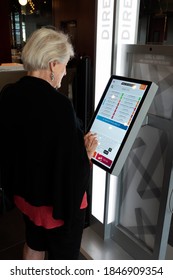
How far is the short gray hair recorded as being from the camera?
1117mm

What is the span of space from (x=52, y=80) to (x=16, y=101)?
0.63 feet

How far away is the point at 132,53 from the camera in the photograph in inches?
60.6

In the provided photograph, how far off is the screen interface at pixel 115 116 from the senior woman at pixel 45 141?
207 millimetres

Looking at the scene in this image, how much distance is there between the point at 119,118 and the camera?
4.39 feet

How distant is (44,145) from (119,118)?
44cm

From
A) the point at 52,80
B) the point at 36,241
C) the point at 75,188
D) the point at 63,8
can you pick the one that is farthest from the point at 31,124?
the point at 63,8

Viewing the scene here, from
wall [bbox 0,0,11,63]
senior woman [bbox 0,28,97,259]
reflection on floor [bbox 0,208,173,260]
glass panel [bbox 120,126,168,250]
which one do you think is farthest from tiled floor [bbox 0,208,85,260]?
wall [bbox 0,0,11,63]

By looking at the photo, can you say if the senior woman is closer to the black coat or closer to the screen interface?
the black coat

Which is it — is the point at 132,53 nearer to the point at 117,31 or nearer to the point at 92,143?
the point at 117,31

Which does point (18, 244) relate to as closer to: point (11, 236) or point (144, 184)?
point (11, 236)

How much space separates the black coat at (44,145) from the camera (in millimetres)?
1073

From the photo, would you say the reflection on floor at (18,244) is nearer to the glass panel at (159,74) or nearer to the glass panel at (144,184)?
the glass panel at (144,184)

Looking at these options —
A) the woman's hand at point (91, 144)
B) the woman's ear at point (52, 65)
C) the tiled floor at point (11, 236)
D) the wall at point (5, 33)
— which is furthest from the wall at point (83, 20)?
the woman's ear at point (52, 65)

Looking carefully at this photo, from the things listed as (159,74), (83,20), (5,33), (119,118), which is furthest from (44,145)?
(5,33)
